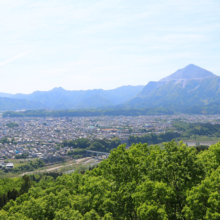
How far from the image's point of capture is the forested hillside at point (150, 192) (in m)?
12.4

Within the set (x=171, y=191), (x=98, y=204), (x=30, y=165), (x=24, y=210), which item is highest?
(x=171, y=191)

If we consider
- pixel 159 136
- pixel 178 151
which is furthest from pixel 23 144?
pixel 178 151

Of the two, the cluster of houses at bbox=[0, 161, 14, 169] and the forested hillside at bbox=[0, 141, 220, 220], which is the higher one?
the forested hillside at bbox=[0, 141, 220, 220]

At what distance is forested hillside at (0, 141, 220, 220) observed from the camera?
40.7 ft

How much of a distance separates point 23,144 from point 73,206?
88847 millimetres

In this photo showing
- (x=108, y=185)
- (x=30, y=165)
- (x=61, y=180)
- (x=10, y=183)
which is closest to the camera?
(x=108, y=185)

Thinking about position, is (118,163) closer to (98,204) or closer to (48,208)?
(98,204)

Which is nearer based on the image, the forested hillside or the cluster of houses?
the forested hillside

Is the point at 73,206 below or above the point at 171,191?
below

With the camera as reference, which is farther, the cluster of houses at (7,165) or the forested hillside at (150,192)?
the cluster of houses at (7,165)

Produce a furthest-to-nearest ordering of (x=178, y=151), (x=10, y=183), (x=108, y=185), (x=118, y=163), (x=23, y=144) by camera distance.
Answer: (x=23, y=144) → (x=10, y=183) → (x=118, y=163) → (x=108, y=185) → (x=178, y=151)

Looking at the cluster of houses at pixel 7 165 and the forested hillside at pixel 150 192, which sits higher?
the forested hillside at pixel 150 192

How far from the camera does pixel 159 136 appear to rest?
10944cm

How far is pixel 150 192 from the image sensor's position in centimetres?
1384
